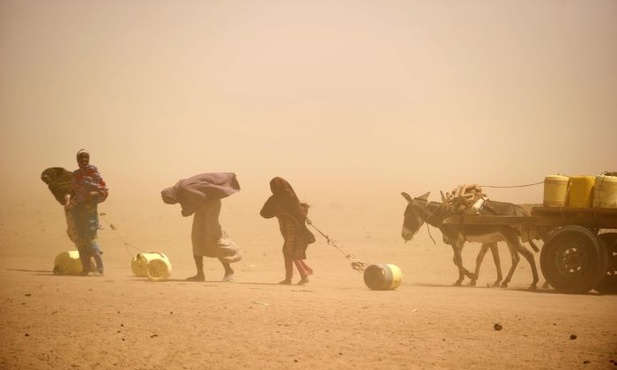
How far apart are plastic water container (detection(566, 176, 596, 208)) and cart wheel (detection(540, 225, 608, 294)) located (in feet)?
1.44

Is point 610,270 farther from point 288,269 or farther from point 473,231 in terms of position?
point 288,269

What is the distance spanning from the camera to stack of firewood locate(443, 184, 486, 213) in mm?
14867

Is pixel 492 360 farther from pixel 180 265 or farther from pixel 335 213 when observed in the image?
pixel 335 213

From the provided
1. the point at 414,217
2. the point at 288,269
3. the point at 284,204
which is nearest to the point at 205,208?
the point at 284,204

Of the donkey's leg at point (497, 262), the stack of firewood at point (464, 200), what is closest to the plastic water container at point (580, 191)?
the stack of firewood at point (464, 200)

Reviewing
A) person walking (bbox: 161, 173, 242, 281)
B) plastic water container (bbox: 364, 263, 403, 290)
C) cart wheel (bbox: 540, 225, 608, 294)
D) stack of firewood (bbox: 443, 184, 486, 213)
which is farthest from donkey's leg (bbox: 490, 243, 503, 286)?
person walking (bbox: 161, 173, 242, 281)

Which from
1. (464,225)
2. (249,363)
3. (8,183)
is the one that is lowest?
(249,363)

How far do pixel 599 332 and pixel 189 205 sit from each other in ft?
23.0

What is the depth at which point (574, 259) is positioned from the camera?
42.2 feet

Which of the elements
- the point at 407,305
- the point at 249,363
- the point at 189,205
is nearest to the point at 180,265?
the point at 189,205

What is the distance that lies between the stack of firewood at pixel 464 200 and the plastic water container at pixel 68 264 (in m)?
6.72

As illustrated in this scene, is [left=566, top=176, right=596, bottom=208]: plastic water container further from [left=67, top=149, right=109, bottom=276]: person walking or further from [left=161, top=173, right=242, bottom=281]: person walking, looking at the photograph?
[left=67, top=149, right=109, bottom=276]: person walking

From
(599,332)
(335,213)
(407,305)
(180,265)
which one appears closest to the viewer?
(599,332)

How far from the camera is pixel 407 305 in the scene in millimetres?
10992
